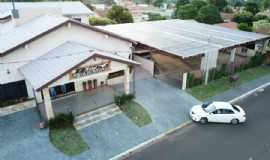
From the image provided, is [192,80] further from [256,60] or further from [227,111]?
[256,60]

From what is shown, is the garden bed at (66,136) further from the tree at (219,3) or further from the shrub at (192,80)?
the tree at (219,3)

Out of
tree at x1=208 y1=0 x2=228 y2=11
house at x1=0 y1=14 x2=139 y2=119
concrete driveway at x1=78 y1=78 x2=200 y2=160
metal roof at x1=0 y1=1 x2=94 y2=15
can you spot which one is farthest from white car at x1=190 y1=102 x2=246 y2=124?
tree at x1=208 y1=0 x2=228 y2=11

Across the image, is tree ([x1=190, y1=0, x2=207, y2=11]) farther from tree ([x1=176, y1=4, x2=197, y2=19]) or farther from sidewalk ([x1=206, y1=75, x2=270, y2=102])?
sidewalk ([x1=206, y1=75, x2=270, y2=102])

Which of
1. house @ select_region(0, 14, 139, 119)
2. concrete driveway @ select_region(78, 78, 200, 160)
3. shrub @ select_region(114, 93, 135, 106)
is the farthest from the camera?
shrub @ select_region(114, 93, 135, 106)

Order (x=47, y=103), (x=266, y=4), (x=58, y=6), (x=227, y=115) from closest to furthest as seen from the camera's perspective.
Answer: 1. (x=47, y=103)
2. (x=227, y=115)
3. (x=58, y=6)
4. (x=266, y=4)

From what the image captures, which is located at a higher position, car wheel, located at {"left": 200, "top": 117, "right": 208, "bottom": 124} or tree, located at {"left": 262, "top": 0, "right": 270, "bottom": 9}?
tree, located at {"left": 262, "top": 0, "right": 270, "bottom": 9}

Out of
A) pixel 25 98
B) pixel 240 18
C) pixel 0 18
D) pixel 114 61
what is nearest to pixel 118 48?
pixel 114 61

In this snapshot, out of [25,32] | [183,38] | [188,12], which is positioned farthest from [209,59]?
[188,12]

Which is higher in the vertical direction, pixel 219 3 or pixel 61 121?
pixel 219 3
